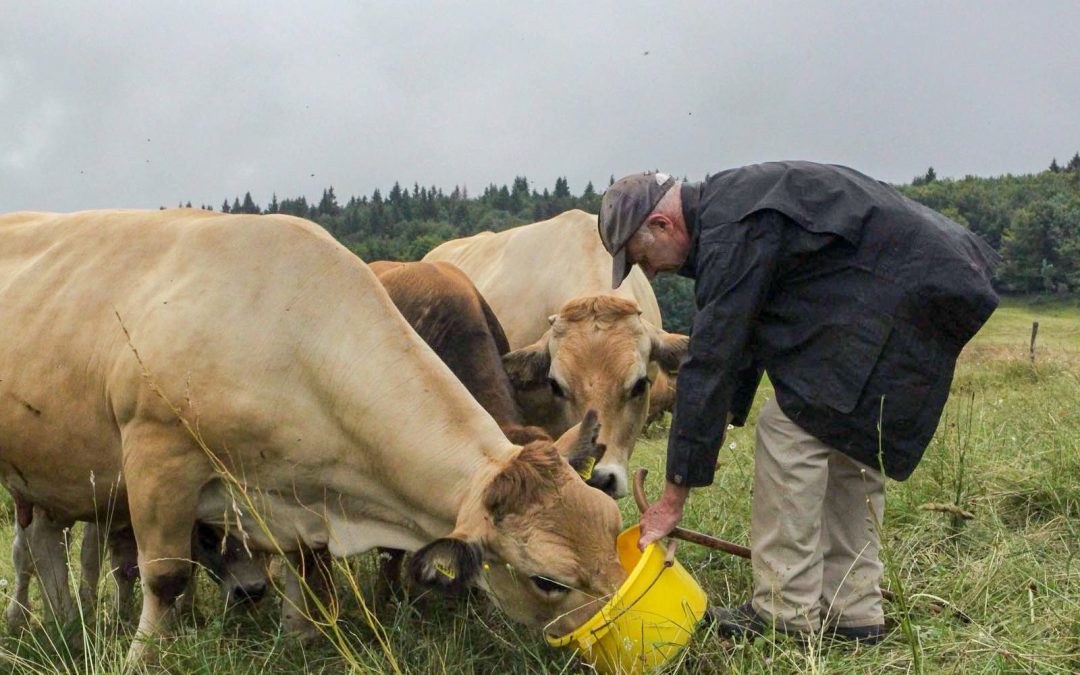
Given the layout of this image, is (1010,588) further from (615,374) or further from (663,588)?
(615,374)

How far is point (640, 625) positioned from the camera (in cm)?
365

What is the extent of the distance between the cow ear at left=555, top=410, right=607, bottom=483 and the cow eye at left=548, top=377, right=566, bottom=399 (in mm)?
1842

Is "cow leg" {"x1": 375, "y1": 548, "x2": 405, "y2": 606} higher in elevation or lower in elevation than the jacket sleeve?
lower

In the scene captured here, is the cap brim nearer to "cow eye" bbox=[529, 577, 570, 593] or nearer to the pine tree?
"cow eye" bbox=[529, 577, 570, 593]

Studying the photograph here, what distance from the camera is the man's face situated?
413 cm

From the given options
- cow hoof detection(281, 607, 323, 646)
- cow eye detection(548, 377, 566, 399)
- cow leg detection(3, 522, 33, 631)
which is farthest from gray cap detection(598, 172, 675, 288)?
cow leg detection(3, 522, 33, 631)

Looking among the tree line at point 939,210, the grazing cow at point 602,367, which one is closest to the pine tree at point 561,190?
the tree line at point 939,210

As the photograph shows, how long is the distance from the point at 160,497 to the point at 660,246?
8.15 feet

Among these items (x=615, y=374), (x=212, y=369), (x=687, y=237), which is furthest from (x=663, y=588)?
(x=615, y=374)

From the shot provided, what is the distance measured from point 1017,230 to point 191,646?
90.1m

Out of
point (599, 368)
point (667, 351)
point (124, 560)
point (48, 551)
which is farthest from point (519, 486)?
point (48, 551)

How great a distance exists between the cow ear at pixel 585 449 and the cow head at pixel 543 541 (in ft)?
1.43

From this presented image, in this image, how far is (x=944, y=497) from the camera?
5703 mm

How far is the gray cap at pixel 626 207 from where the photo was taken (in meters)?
4.13
